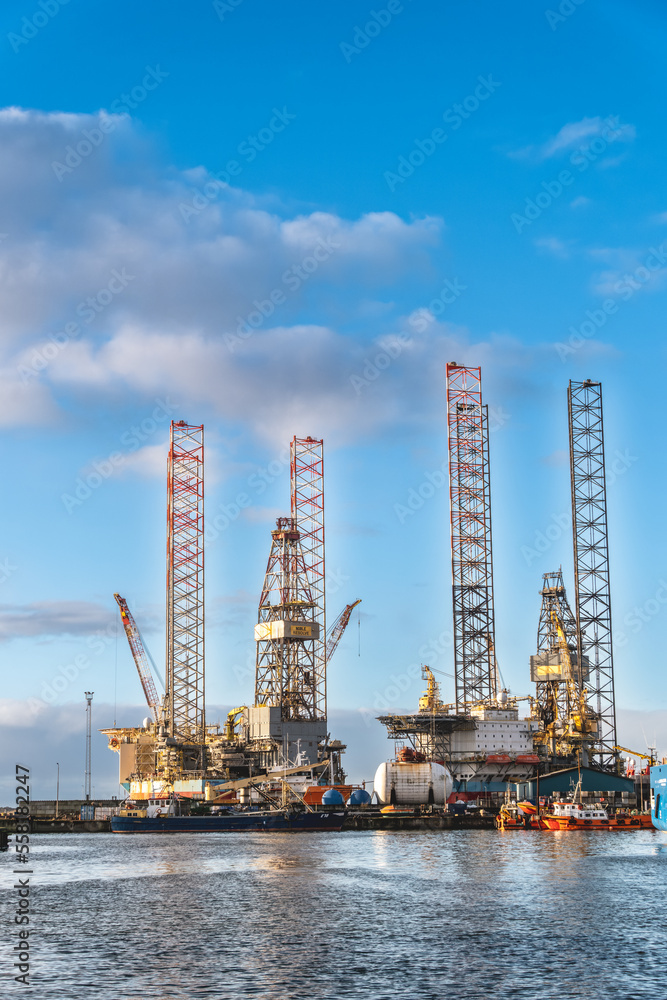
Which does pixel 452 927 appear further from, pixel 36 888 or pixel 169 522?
pixel 169 522

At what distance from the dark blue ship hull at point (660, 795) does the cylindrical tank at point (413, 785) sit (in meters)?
36.3

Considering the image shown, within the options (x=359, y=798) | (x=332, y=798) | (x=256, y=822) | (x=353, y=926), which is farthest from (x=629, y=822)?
(x=353, y=926)

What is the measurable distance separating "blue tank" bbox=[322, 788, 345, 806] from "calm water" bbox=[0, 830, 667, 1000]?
50.2 meters

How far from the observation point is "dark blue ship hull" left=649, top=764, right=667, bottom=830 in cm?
11462

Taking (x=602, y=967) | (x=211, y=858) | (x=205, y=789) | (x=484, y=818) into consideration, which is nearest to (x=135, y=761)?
(x=205, y=789)

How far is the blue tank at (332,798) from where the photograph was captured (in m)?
146

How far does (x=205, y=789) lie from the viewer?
167125 mm

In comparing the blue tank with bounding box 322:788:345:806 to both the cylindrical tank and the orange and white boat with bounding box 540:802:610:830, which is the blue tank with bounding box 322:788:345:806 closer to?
the cylindrical tank

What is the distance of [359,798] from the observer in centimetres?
15450

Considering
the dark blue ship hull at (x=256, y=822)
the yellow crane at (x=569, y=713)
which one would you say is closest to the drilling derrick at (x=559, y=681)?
the yellow crane at (x=569, y=713)

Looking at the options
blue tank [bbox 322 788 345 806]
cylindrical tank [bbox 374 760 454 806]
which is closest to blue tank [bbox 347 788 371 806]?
cylindrical tank [bbox 374 760 454 806]

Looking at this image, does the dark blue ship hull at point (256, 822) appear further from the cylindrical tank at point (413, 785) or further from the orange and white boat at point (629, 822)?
the orange and white boat at point (629, 822)

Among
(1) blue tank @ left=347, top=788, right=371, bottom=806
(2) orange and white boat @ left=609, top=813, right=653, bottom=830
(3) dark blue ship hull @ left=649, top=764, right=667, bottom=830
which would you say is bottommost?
(2) orange and white boat @ left=609, top=813, right=653, bottom=830

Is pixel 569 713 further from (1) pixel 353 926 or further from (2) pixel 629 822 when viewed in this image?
(1) pixel 353 926
